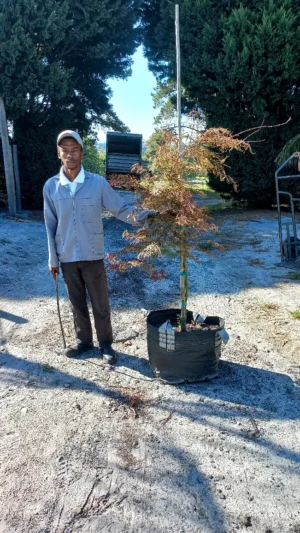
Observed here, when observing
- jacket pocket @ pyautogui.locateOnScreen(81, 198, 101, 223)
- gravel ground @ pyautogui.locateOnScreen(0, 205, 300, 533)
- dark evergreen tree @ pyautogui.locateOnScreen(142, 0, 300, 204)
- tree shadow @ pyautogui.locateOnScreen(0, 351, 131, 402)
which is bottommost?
gravel ground @ pyautogui.locateOnScreen(0, 205, 300, 533)

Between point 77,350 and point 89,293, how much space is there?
563 millimetres

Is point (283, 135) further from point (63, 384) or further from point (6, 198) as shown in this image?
point (63, 384)

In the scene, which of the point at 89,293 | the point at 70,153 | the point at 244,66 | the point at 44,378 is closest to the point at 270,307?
the point at 89,293

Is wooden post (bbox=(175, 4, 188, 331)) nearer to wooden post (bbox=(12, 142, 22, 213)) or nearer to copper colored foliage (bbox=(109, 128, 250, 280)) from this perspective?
copper colored foliage (bbox=(109, 128, 250, 280))

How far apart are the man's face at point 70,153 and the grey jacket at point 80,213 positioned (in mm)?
140

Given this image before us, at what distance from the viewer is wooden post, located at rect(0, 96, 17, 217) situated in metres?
10.4

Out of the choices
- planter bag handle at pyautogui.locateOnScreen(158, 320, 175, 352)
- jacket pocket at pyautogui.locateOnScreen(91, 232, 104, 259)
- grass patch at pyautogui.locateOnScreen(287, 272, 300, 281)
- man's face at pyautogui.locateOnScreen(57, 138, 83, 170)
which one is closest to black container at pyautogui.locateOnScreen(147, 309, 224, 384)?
planter bag handle at pyautogui.locateOnScreen(158, 320, 175, 352)

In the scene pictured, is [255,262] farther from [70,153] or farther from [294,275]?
[70,153]

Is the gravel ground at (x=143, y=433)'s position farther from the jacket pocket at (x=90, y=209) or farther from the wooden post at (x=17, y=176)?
the wooden post at (x=17, y=176)

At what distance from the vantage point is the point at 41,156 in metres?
11.8

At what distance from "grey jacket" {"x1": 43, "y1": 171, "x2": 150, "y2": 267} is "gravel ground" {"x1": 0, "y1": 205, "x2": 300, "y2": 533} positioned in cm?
99

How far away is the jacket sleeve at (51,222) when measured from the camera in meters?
3.24

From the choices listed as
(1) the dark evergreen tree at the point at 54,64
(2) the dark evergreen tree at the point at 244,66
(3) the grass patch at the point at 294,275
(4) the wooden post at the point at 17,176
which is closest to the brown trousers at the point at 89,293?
(3) the grass patch at the point at 294,275

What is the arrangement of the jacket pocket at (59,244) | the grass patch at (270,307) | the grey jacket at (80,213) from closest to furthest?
the grey jacket at (80,213) < the jacket pocket at (59,244) < the grass patch at (270,307)
